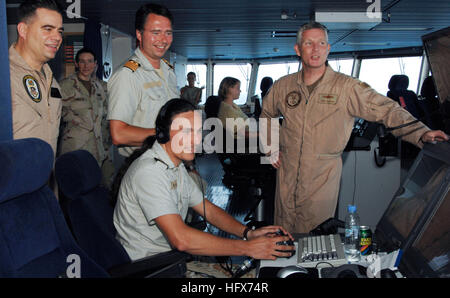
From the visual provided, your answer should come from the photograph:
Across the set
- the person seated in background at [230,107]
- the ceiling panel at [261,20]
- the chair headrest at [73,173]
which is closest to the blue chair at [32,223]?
the chair headrest at [73,173]

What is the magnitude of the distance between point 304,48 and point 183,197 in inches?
40.2

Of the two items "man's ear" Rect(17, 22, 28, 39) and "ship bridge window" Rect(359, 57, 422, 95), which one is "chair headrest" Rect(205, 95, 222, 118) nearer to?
"man's ear" Rect(17, 22, 28, 39)

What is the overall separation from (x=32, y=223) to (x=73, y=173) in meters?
0.33

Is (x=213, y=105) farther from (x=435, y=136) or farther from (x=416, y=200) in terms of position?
(x=416, y=200)

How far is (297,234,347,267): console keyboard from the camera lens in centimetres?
130

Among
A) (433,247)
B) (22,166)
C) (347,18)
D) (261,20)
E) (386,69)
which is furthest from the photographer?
(386,69)

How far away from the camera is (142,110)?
6.67 ft

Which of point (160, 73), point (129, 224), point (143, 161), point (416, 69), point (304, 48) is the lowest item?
point (129, 224)

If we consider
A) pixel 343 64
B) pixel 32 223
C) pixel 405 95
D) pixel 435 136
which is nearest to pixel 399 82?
pixel 405 95

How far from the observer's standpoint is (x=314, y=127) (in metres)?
2.14

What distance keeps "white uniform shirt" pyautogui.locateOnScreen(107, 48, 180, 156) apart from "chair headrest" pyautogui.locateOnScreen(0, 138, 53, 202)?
91 cm

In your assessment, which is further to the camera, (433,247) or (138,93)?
(138,93)
